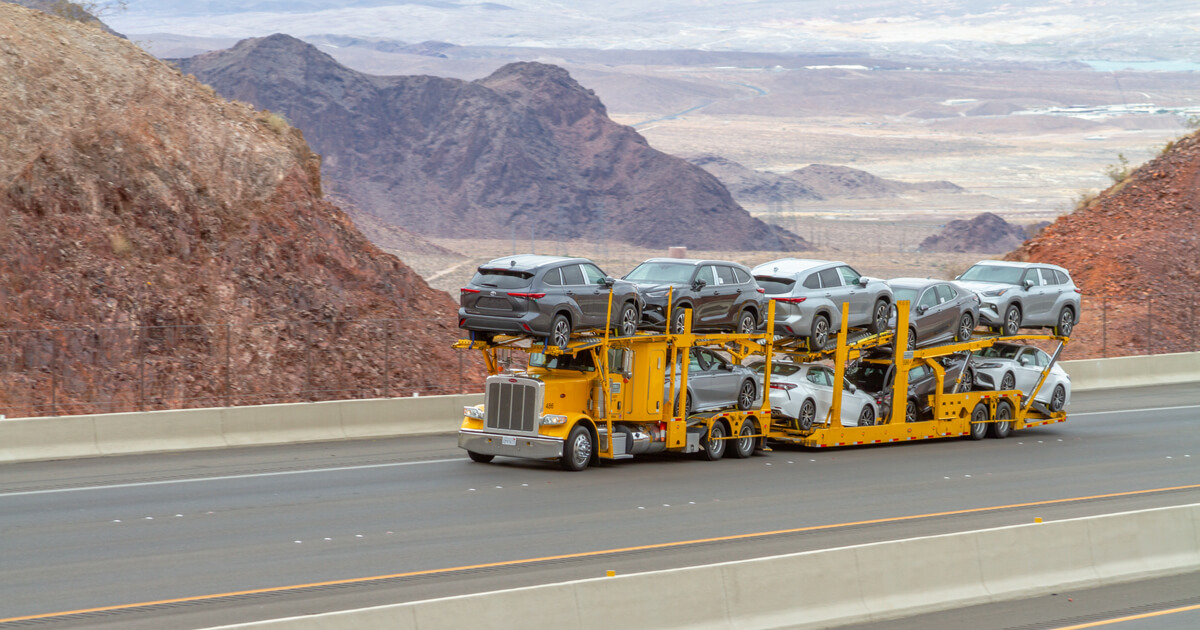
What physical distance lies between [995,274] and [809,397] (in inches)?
247

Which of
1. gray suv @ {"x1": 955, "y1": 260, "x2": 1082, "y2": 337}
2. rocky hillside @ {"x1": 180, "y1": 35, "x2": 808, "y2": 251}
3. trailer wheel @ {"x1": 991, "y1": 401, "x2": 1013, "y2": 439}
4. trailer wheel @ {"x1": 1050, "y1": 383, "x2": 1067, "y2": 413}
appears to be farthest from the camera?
rocky hillside @ {"x1": 180, "y1": 35, "x2": 808, "y2": 251}

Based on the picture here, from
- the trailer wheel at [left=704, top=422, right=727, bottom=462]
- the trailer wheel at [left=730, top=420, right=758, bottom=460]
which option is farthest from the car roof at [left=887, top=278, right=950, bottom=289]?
the trailer wheel at [left=704, top=422, right=727, bottom=462]

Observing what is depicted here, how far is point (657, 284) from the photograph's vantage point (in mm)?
22047

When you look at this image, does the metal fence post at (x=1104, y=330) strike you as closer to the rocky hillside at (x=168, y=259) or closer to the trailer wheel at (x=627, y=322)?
the rocky hillside at (x=168, y=259)

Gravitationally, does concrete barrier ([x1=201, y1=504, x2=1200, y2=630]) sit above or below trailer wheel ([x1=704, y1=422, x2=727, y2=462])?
above

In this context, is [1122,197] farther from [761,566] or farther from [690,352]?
[761,566]

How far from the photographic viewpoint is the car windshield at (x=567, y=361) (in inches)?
827

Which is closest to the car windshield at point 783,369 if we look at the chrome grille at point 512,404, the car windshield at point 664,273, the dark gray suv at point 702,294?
the dark gray suv at point 702,294

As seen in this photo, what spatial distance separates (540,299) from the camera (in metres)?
19.9

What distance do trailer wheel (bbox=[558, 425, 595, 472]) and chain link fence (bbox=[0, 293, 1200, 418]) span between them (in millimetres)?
8502

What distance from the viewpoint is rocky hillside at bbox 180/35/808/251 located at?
95.7 metres

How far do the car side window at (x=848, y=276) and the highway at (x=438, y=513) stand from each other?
3.20m

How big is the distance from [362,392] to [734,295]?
40.8ft

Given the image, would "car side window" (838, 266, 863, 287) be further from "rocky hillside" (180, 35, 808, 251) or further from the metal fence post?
"rocky hillside" (180, 35, 808, 251)
